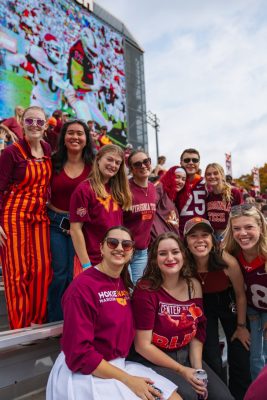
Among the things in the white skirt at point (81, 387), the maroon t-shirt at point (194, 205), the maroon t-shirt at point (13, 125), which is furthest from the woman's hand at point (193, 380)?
the maroon t-shirt at point (13, 125)

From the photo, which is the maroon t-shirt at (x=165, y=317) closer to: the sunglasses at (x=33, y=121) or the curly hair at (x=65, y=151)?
the curly hair at (x=65, y=151)

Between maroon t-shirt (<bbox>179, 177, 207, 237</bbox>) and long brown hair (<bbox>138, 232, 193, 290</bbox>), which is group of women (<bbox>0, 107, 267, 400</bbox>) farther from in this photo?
maroon t-shirt (<bbox>179, 177, 207, 237</bbox>)

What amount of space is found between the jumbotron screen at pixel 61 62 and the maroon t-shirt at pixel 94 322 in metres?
10.3

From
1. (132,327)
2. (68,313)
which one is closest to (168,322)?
(132,327)

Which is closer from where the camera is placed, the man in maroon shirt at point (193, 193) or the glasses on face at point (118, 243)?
the glasses on face at point (118, 243)

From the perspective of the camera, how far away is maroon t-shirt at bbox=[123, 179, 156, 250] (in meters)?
3.43

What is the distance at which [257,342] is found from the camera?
298 centimetres

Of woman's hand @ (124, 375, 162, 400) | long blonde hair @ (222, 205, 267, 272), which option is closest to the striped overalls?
woman's hand @ (124, 375, 162, 400)

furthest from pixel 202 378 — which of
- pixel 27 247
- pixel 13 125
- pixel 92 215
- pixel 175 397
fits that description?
pixel 13 125

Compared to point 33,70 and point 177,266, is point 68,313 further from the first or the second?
point 33,70

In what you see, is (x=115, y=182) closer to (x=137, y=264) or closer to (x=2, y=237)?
(x=137, y=264)

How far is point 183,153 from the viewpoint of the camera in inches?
175

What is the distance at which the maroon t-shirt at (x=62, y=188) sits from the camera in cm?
311

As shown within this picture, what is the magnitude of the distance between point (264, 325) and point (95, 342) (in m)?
1.43
